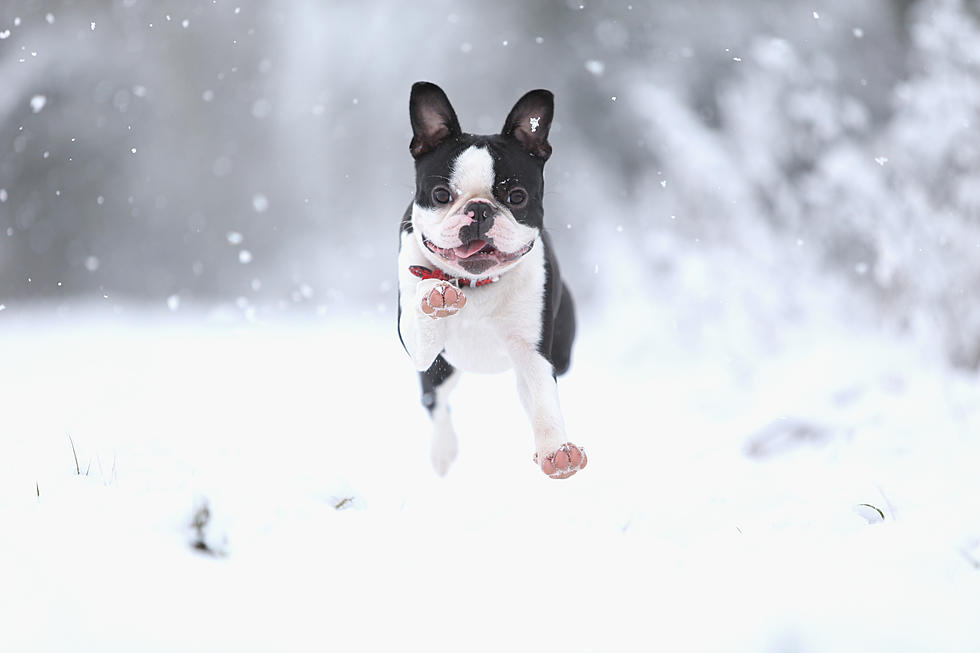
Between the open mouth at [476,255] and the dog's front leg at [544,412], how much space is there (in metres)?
0.46

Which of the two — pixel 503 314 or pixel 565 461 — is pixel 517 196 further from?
pixel 565 461

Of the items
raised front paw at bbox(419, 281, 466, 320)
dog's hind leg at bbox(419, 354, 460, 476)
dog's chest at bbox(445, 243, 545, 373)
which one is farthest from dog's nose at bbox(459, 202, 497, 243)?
dog's hind leg at bbox(419, 354, 460, 476)

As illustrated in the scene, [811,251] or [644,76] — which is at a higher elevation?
[644,76]

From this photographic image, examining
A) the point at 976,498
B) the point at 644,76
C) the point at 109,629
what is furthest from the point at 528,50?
the point at 109,629

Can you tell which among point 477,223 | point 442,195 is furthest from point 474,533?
point 442,195

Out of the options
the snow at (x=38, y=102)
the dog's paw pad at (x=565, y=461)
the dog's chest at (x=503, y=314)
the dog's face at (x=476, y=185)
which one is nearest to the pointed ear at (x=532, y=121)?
the dog's face at (x=476, y=185)

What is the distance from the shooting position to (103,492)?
282cm

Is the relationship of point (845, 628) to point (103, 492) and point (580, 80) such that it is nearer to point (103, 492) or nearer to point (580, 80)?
point (103, 492)

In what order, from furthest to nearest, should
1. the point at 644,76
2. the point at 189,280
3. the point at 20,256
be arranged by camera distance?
1. the point at 189,280
2. the point at 20,256
3. the point at 644,76

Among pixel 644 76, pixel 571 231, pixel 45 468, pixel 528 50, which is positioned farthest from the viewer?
pixel 528 50

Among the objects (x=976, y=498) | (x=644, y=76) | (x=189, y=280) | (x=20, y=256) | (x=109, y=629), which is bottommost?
(x=189, y=280)

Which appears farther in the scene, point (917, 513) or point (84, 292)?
point (84, 292)

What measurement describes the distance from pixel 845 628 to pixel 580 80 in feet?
39.2

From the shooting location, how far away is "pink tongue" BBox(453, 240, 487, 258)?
3.14 meters
